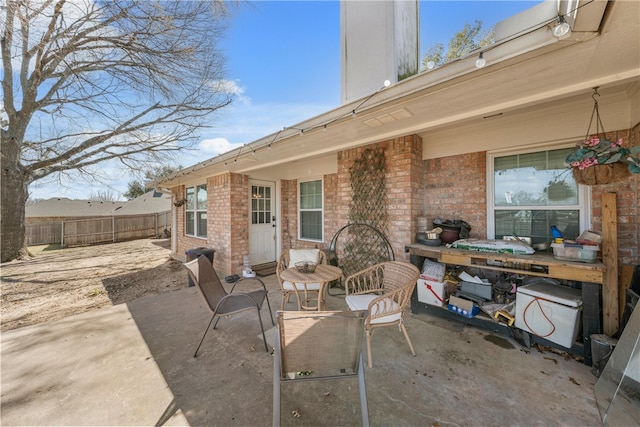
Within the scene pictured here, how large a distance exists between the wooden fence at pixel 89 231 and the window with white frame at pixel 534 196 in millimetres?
14058

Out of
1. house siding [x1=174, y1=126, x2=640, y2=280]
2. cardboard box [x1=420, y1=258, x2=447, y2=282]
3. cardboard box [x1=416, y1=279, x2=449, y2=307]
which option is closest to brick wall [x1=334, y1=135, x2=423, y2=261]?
house siding [x1=174, y1=126, x2=640, y2=280]

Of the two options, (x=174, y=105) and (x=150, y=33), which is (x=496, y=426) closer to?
(x=150, y=33)

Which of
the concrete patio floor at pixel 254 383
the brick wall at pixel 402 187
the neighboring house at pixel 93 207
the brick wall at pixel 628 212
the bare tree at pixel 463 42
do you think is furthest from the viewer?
the neighboring house at pixel 93 207

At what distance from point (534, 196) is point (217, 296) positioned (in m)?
4.29

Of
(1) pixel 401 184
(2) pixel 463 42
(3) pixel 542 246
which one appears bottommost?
(3) pixel 542 246

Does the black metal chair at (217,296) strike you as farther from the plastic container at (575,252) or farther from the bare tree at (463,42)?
the bare tree at (463,42)

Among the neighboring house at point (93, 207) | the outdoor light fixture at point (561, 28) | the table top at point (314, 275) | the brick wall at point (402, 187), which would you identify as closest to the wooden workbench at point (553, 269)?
the brick wall at point (402, 187)

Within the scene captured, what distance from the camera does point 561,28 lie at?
1.28 meters

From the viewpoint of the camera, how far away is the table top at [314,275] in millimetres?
2859

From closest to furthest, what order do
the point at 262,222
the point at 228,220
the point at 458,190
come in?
the point at 458,190, the point at 228,220, the point at 262,222

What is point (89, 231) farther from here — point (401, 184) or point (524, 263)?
point (524, 263)

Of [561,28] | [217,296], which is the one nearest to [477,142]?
→ [561,28]

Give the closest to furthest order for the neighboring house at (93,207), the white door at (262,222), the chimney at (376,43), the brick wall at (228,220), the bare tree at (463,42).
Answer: the chimney at (376,43) < the brick wall at (228,220) < the white door at (262,222) < the bare tree at (463,42) < the neighboring house at (93,207)

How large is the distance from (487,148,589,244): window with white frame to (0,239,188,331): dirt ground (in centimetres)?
581
